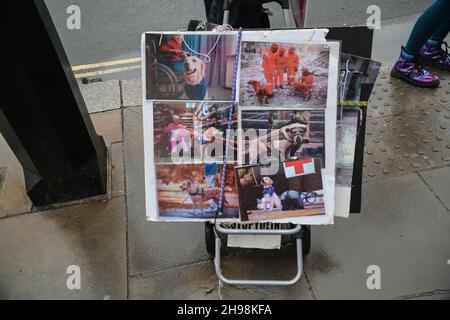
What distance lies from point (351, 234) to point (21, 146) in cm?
233

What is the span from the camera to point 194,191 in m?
2.08

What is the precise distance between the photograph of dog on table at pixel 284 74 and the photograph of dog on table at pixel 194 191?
0.38 metres

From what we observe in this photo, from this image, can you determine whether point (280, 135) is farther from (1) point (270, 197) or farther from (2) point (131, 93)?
(2) point (131, 93)

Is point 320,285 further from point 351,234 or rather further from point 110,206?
point 110,206

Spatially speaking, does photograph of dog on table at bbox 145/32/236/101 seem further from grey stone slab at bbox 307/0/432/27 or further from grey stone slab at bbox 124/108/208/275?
grey stone slab at bbox 307/0/432/27

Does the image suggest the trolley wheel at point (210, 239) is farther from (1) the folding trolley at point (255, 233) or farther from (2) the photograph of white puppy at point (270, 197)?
(2) the photograph of white puppy at point (270, 197)

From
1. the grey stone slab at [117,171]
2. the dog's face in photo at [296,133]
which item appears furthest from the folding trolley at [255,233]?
the grey stone slab at [117,171]

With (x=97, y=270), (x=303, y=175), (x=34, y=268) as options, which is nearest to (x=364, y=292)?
(x=303, y=175)

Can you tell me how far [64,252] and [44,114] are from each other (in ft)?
3.11

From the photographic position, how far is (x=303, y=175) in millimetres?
2008

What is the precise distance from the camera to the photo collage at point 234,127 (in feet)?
6.15

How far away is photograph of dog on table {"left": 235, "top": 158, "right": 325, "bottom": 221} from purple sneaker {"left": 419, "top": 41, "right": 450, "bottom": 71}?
3002 mm

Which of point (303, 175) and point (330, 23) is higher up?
point (330, 23)
